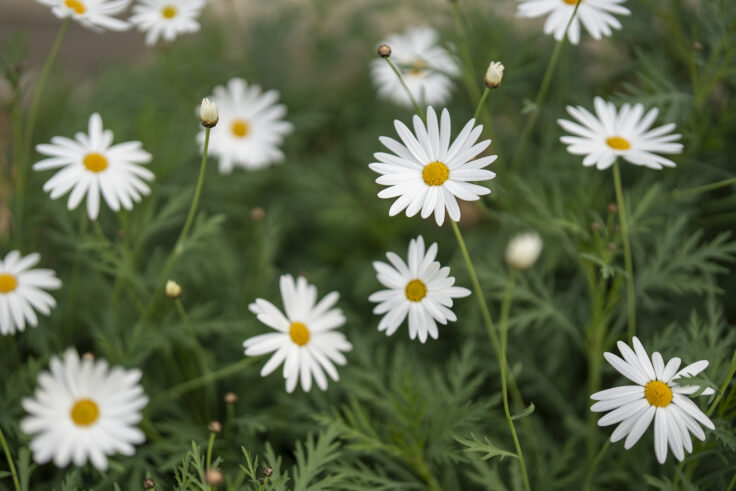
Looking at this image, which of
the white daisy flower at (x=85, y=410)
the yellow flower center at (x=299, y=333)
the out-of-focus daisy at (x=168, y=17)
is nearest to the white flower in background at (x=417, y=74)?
the out-of-focus daisy at (x=168, y=17)

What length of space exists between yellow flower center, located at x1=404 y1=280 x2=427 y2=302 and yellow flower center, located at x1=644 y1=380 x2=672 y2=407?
0.37m

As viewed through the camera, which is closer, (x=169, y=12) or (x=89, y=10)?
(x=89, y=10)

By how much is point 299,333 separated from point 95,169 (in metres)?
0.50

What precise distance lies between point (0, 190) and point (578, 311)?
5.06ft

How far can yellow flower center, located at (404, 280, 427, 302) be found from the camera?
1.04m

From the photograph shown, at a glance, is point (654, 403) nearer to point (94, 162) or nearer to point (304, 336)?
point (304, 336)

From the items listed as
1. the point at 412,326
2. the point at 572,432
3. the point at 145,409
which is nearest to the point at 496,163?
the point at 572,432

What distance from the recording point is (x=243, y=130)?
167 centimetres

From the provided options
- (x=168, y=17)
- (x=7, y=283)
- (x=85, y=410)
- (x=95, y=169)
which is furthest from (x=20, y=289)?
(x=168, y=17)

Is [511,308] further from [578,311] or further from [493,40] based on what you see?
[493,40]

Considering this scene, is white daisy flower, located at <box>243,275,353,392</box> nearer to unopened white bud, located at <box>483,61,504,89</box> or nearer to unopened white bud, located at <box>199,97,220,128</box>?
unopened white bud, located at <box>199,97,220,128</box>

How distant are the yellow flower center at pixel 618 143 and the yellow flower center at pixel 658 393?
16.8 inches

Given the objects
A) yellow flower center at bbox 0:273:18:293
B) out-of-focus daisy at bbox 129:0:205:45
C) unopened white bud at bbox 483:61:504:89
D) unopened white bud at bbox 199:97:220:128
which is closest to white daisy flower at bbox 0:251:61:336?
yellow flower center at bbox 0:273:18:293

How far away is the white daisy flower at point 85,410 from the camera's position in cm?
84
